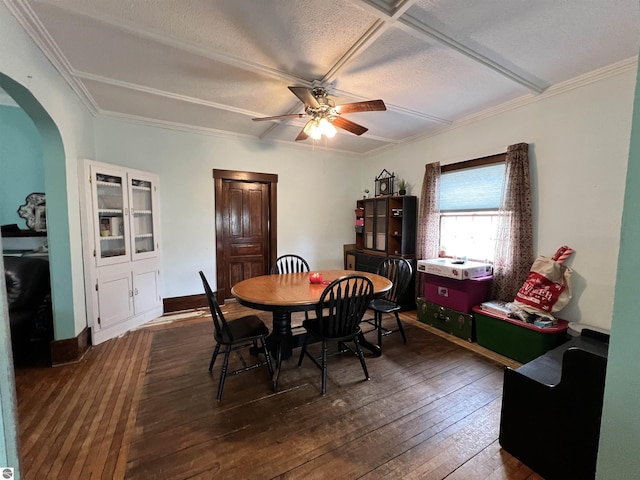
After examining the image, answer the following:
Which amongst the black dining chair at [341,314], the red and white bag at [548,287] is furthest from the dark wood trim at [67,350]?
the red and white bag at [548,287]

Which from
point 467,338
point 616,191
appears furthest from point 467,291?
point 616,191

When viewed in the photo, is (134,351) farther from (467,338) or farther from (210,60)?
(467,338)

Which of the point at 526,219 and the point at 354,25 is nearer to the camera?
the point at 354,25

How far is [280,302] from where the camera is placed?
6.67 feet

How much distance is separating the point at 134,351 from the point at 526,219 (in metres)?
4.30

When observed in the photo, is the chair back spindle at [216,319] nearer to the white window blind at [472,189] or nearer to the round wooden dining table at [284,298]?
the round wooden dining table at [284,298]

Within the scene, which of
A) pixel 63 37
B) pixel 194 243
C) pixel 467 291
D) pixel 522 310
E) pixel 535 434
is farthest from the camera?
pixel 194 243

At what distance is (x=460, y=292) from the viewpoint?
3113 mm

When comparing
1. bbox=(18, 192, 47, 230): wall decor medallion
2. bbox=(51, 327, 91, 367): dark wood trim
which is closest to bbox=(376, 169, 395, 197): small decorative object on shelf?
bbox=(51, 327, 91, 367): dark wood trim

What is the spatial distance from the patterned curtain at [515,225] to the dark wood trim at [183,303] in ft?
13.2

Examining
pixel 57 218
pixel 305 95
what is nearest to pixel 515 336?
pixel 305 95

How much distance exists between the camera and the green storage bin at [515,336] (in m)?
2.42

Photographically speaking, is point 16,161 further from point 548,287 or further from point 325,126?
point 548,287

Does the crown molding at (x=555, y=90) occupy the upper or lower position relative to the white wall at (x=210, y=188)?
upper
